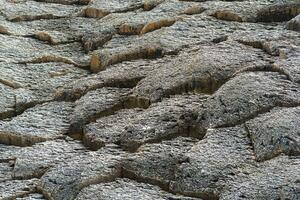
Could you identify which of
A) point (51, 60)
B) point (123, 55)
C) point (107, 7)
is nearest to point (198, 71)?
point (123, 55)

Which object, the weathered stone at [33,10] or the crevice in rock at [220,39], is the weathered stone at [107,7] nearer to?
the weathered stone at [33,10]

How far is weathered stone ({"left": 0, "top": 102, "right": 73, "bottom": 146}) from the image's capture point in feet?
13.1

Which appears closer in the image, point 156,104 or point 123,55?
point 156,104

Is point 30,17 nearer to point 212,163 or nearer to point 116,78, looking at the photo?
point 116,78

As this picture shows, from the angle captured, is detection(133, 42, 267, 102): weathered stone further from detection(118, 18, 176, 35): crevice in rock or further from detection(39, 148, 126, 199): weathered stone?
detection(118, 18, 176, 35): crevice in rock

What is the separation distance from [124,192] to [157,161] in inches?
9.6

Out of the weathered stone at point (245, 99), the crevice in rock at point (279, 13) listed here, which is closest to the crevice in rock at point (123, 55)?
the crevice in rock at point (279, 13)

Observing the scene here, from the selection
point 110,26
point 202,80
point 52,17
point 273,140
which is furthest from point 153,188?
point 52,17

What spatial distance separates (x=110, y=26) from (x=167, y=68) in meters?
1.24

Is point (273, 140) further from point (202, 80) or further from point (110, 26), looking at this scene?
point (110, 26)

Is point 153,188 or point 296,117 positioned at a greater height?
point 296,117

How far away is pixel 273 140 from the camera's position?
331 centimetres

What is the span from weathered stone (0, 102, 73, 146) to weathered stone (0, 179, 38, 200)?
412 millimetres

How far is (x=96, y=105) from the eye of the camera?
164 inches
